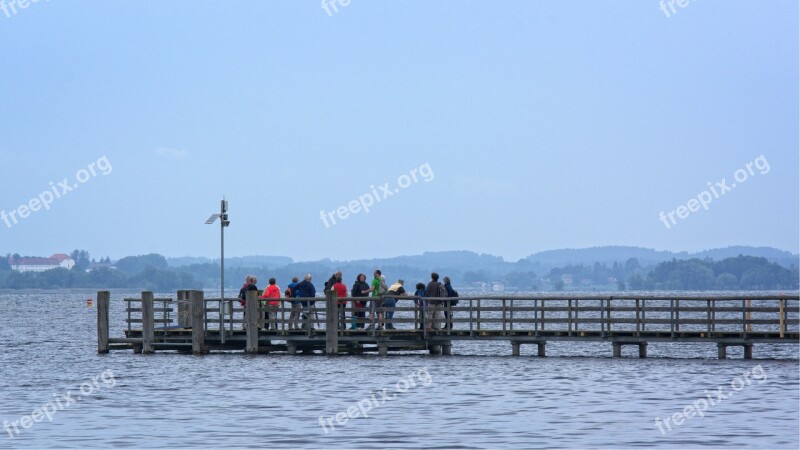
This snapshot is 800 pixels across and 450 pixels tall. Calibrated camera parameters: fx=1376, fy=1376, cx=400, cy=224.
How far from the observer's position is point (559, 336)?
113ft

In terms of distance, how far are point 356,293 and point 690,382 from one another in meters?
9.85

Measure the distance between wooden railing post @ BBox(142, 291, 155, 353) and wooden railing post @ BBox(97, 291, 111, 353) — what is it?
1.14m

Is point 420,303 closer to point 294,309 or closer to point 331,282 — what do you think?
point 331,282

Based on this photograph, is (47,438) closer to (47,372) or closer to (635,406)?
(635,406)

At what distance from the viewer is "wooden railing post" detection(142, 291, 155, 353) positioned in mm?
37094

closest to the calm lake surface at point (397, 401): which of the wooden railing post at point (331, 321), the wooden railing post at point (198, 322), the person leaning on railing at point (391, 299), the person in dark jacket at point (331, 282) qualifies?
the wooden railing post at point (198, 322)

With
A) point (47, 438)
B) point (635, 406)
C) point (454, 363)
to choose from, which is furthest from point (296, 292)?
point (47, 438)

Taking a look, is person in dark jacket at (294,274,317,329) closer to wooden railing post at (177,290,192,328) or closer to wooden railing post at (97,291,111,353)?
wooden railing post at (177,290,192,328)

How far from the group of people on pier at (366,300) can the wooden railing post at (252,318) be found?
0.23m

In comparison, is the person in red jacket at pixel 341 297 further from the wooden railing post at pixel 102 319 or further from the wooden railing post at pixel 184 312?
the wooden railing post at pixel 102 319

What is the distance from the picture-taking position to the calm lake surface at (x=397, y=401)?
20.9m

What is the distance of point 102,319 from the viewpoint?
39.1 metres

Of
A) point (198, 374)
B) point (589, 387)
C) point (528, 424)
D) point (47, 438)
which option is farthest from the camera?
point (198, 374)

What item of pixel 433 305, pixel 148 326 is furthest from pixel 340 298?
pixel 148 326
